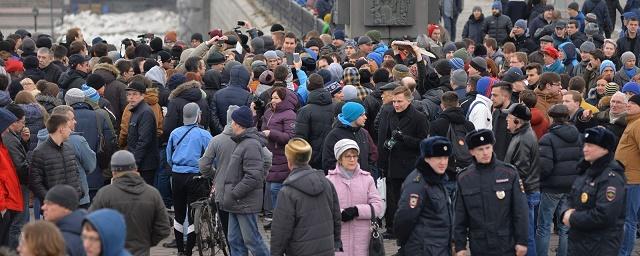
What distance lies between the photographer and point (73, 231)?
1173 centimetres

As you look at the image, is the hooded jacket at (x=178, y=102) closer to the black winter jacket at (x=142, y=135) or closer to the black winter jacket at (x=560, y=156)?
the black winter jacket at (x=142, y=135)

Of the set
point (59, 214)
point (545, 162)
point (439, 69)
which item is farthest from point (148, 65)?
point (59, 214)

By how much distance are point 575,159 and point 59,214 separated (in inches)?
230

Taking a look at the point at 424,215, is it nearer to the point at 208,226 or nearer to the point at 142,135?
the point at 208,226

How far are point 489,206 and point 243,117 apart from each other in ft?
9.18

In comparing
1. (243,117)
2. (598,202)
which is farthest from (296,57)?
(598,202)

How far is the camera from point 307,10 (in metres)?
38.3

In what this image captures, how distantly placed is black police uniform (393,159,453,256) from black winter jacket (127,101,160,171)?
4.91 metres

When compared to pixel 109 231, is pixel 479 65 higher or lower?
higher

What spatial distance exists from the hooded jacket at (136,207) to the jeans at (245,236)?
2.20 metres

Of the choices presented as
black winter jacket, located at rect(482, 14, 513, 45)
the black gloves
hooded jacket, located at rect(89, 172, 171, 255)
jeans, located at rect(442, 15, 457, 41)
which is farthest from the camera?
jeans, located at rect(442, 15, 457, 41)

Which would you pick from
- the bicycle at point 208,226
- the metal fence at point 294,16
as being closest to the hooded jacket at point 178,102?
the bicycle at point 208,226

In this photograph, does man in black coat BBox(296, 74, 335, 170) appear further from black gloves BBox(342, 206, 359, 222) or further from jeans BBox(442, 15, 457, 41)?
jeans BBox(442, 15, 457, 41)

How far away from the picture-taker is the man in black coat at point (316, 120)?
58.3 feet
